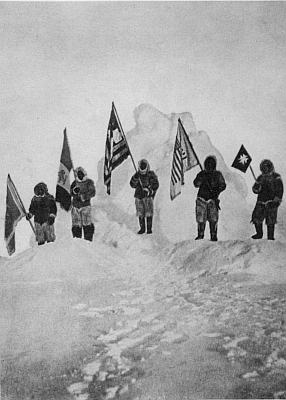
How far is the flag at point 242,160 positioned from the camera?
3854 millimetres

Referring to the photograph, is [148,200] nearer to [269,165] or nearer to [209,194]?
[209,194]

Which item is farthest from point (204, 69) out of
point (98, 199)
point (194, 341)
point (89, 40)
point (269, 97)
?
point (194, 341)

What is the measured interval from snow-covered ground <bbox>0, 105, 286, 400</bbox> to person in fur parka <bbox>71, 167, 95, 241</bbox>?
0.17ft

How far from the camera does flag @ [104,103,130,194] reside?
Answer: 388 centimetres

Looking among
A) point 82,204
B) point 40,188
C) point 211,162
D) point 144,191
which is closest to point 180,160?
point 211,162

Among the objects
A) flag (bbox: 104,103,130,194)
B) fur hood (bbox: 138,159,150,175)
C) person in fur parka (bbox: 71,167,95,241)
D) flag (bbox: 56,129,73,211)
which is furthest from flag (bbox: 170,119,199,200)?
flag (bbox: 56,129,73,211)

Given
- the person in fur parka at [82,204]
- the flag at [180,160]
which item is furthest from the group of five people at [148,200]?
the flag at [180,160]

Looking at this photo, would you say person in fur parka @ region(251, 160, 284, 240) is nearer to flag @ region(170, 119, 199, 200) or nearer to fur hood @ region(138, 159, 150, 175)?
flag @ region(170, 119, 199, 200)

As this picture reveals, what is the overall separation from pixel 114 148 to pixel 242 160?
36.3 inches

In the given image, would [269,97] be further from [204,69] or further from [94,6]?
[94,6]

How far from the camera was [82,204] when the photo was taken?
3.90 m

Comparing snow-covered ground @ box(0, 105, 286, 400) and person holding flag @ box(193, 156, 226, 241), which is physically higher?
person holding flag @ box(193, 156, 226, 241)

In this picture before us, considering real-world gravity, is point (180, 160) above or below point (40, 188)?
above

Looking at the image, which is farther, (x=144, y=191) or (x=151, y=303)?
(x=144, y=191)
